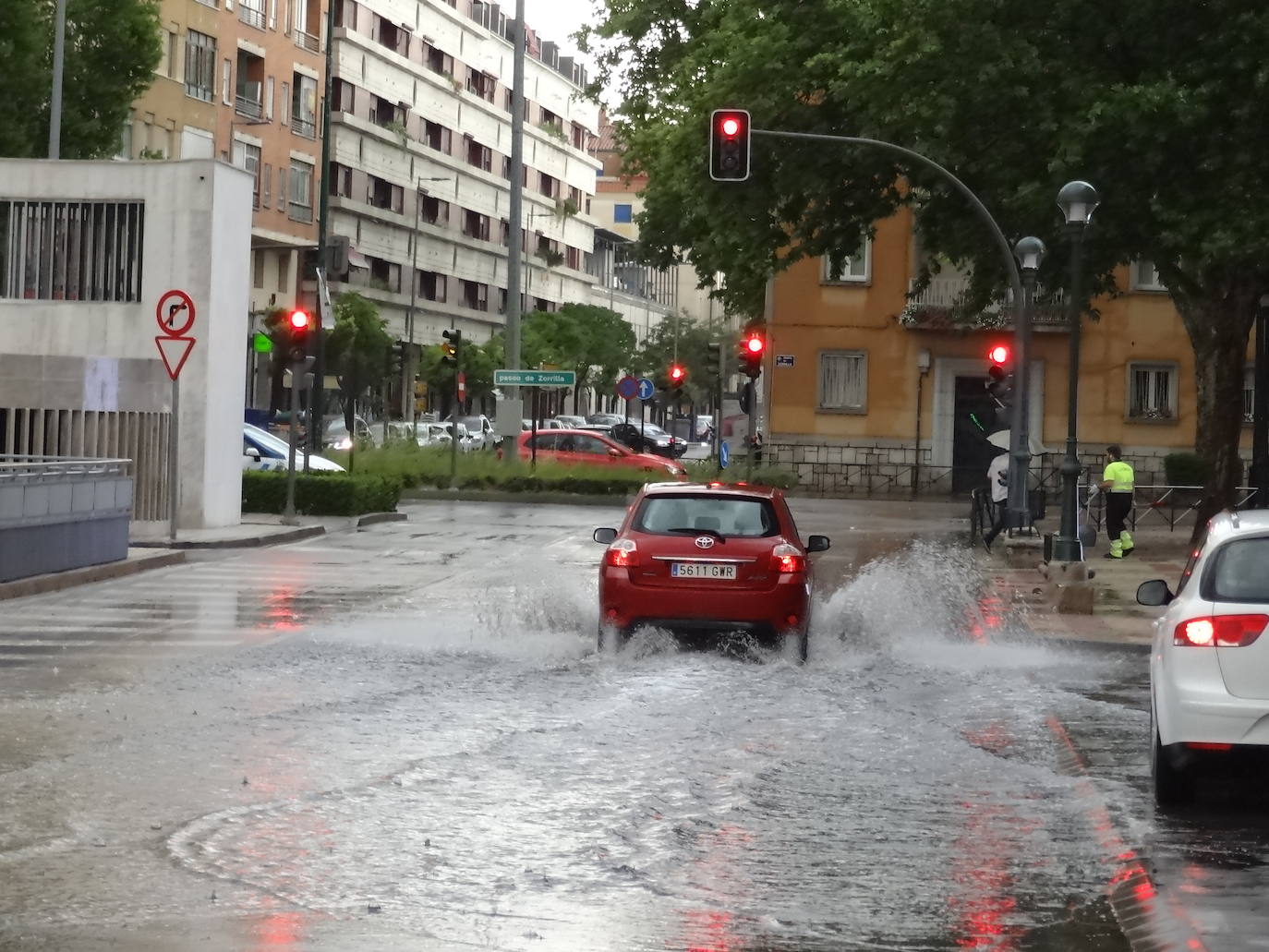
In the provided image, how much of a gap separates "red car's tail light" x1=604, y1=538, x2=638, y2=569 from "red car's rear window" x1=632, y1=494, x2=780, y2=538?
219mm

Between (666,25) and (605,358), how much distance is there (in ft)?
197

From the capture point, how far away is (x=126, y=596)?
69.6 feet

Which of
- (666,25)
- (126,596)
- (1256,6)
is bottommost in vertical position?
(126,596)

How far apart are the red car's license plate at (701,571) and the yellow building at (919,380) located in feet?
132

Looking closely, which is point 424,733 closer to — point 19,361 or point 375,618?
point 375,618

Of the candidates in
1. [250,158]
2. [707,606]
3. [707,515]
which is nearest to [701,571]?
[707,606]

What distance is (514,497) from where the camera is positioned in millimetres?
46219

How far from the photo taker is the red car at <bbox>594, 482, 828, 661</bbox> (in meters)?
15.6

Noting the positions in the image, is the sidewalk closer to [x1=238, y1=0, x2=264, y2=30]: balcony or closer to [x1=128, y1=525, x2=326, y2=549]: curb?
[x1=128, y1=525, x2=326, y2=549]: curb

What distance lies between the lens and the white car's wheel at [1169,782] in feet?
32.2

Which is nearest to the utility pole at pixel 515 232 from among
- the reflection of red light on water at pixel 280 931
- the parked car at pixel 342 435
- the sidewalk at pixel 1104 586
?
the parked car at pixel 342 435

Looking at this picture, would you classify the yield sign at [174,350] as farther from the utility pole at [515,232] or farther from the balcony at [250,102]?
the balcony at [250,102]

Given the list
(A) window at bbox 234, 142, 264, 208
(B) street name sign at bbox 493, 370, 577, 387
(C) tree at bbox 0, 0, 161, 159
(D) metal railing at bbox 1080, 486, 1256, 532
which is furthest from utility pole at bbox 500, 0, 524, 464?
(A) window at bbox 234, 142, 264, 208

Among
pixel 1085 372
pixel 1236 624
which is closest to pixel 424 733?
pixel 1236 624
